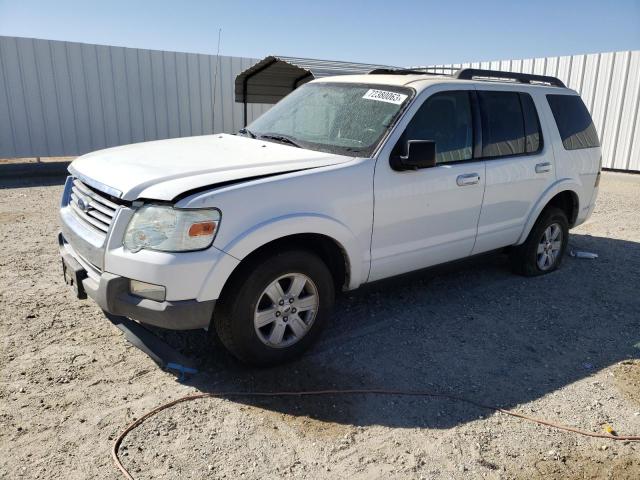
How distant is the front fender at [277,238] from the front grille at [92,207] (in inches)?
29.1

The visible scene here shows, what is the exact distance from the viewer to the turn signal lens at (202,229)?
116 inches

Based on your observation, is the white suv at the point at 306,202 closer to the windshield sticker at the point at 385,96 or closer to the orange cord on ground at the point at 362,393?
the windshield sticker at the point at 385,96

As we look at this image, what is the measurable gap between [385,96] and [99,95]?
9.93 meters

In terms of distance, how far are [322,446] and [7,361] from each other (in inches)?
88.9

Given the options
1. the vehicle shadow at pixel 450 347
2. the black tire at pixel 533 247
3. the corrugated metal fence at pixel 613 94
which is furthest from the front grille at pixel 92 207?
the corrugated metal fence at pixel 613 94

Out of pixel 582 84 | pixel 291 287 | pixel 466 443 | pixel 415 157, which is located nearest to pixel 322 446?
pixel 466 443

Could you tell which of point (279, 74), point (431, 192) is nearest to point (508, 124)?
point (431, 192)

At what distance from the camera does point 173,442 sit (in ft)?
9.21

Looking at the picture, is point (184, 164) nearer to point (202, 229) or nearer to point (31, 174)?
point (202, 229)

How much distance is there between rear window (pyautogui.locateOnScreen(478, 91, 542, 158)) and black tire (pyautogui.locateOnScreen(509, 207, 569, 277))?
2.53ft

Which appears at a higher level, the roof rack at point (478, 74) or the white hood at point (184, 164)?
the roof rack at point (478, 74)

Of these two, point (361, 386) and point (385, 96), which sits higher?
point (385, 96)

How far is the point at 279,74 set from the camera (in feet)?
33.3

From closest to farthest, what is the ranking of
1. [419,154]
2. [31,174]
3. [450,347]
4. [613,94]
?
[419,154]
[450,347]
[31,174]
[613,94]
